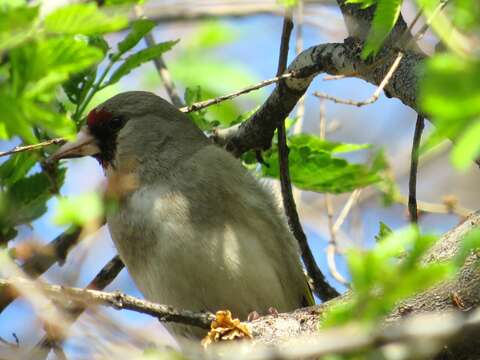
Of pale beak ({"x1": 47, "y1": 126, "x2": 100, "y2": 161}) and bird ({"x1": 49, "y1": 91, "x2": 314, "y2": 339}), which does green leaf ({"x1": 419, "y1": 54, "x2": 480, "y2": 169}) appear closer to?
bird ({"x1": 49, "y1": 91, "x2": 314, "y2": 339})

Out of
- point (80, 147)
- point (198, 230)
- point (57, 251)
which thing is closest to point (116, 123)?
point (80, 147)

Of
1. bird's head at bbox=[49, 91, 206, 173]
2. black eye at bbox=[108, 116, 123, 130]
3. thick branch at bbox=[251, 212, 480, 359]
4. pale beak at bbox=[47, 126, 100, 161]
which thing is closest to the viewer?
thick branch at bbox=[251, 212, 480, 359]

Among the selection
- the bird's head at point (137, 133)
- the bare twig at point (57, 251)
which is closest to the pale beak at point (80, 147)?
the bird's head at point (137, 133)

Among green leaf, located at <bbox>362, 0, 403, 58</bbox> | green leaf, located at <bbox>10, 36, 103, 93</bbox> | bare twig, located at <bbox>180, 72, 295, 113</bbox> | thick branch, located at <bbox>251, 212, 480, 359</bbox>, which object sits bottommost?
green leaf, located at <bbox>10, 36, 103, 93</bbox>

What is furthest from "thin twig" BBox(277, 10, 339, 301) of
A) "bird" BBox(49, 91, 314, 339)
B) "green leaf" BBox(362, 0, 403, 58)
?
"green leaf" BBox(362, 0, 403, 58)

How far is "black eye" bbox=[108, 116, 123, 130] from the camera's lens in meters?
5.58

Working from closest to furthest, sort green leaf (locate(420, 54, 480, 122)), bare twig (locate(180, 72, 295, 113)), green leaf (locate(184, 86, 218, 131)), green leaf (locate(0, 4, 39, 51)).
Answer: green leaf (locate(420, 54, 480, 122)) < green leaf (locate(0, 4, 39, 51)) < bare twig (locate(180, 72, 295, 113)) < green leaf (locate(184, 86, 218, 131))

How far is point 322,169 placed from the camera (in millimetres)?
5180

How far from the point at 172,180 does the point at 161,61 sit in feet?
5.80

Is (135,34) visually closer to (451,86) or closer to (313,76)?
(313,76)

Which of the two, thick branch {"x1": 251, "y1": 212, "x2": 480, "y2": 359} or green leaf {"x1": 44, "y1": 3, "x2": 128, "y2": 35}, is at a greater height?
thick branch {"x1": 251, "y1": 212, "x2": 480, "y2": 359}

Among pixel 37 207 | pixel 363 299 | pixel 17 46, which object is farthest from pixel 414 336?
pixel 37 207

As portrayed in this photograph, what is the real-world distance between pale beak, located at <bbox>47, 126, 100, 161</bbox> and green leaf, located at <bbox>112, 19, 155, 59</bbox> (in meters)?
0.61

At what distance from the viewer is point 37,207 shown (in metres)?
4.68
